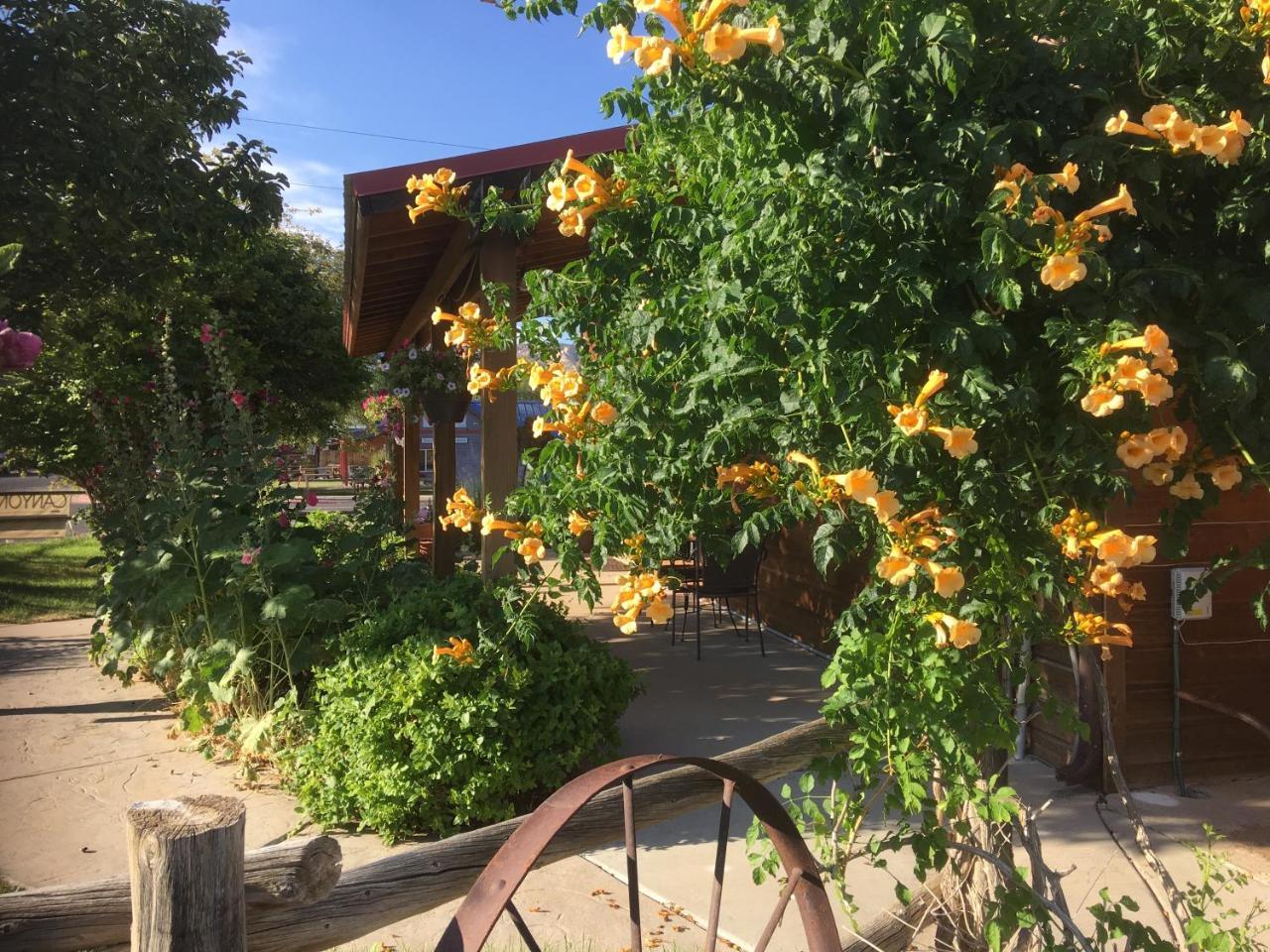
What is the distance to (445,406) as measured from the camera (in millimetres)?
7012

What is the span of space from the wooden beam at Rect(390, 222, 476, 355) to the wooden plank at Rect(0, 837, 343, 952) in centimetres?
385

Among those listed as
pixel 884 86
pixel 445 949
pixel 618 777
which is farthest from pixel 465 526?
pixel 884 86

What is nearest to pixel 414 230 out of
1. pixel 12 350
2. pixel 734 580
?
pixel 12 350

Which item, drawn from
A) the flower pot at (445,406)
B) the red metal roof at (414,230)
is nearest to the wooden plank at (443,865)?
the red metal roof at (414,230)

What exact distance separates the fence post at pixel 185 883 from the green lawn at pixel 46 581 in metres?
7.53

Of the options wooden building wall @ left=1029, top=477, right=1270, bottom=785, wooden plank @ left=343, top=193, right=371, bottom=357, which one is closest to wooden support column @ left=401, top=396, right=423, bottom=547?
wooden plank @ left=343, top=193, right=371, bottom=357

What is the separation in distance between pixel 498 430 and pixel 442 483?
3029 millimetres

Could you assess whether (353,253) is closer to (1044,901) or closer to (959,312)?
(959,312)

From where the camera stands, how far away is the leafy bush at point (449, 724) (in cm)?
379

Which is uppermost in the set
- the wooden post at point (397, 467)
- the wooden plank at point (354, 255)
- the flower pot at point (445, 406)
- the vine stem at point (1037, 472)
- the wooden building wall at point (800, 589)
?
the wooden plank at point (354, 255)

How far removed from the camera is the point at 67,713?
616 cm

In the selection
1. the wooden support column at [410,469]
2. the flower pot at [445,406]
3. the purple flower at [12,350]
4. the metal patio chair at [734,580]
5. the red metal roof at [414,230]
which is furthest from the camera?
the wooden support column at [410,469]

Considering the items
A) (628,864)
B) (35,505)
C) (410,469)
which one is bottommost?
(628,864)

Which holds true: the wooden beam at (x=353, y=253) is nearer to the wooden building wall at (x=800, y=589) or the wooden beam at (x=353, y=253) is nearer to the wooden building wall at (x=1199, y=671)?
the wooden building wall at (x=800, y=589)
